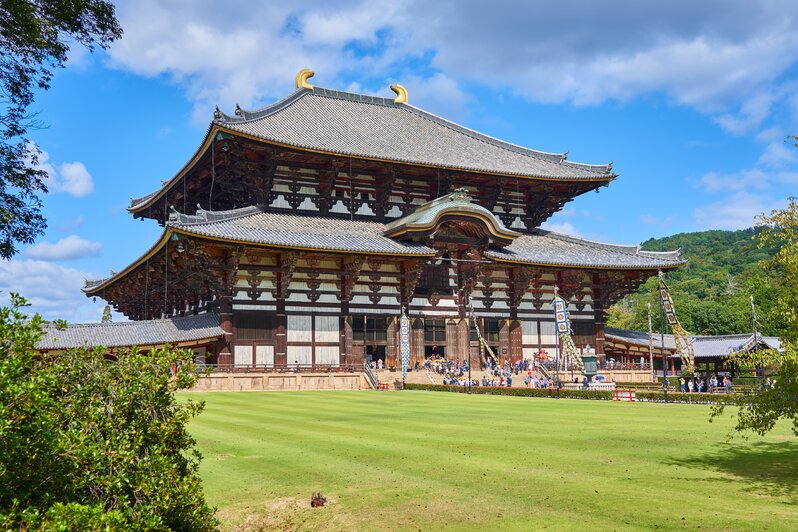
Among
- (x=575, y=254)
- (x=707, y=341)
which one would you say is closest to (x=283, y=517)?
(x=575, y=254)

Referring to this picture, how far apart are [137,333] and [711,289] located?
333 ft

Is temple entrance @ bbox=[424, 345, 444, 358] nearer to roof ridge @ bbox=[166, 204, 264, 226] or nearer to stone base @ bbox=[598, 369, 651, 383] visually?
stone base @ bbox=[598, 369, 651, 383]

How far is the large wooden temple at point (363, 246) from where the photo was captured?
43.9 meters

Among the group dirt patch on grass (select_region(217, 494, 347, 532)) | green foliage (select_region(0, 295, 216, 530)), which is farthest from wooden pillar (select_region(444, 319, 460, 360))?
green foliage (select_region(0, 295, 216, 530))

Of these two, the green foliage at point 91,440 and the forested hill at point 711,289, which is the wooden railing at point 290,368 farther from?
the green foliage at point 91,440

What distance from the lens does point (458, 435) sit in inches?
720

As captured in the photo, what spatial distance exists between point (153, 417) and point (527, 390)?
2781 cm

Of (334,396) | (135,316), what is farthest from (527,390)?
(135,316)

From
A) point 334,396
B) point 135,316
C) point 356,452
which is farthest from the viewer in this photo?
point 135,316

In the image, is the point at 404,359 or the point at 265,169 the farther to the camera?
the point at 265,169

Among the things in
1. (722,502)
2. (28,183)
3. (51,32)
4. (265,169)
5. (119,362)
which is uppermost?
(265,169)

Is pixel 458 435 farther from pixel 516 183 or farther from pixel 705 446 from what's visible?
pixel 516 183

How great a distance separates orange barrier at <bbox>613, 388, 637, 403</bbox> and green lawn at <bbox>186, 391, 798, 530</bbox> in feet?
29.9

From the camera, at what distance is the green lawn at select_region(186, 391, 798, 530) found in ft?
33.7
